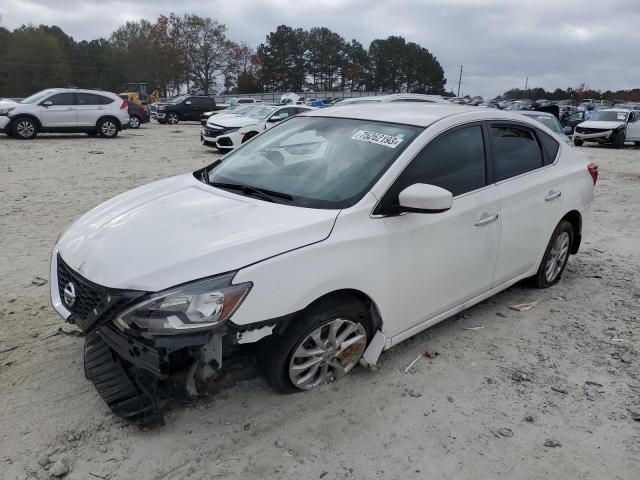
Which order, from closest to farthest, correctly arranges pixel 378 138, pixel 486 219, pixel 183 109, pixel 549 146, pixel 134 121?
pixel 378 138
pixel 486 219
pixel 549 146
pixel 134 121
pixel 183 109

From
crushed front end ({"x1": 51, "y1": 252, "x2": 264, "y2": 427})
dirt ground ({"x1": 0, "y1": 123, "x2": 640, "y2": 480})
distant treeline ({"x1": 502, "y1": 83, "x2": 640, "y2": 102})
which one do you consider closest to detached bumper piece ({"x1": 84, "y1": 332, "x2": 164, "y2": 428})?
crushed front end ({"x1": 51, "y1": 252, "x2": 264, "y2": 427})

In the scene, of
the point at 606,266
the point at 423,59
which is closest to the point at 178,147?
the point at 606,266

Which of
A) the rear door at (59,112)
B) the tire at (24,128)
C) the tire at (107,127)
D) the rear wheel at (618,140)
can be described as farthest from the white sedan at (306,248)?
the rear wheel at (618,140)

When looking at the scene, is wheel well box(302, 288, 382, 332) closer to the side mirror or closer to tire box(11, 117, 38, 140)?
the side mirror

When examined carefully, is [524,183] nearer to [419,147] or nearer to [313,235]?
[419,147]

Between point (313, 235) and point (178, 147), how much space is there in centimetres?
1529

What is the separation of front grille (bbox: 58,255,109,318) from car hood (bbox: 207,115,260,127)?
44.0 feet

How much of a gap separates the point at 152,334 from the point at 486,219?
236cm

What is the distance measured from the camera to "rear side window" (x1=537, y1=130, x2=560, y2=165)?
14.7 feet

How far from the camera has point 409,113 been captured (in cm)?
378

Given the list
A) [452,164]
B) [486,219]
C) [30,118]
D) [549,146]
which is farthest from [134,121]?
[486,219]

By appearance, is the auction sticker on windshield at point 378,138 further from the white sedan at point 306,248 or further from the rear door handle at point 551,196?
the rear door handle at point 551,196

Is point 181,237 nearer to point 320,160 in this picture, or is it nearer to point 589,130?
point 320,160

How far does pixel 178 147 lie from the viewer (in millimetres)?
17047
